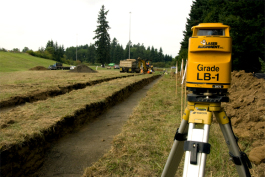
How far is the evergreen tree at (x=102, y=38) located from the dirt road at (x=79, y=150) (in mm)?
59734

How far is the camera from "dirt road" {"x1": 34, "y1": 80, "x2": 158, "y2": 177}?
3.72 m

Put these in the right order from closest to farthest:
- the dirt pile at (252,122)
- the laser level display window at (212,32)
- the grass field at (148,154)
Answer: the laser level display window at (212,32) < the grass field at (148,154) < the dirt pile at (252,122)

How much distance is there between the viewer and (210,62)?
181 centimetres

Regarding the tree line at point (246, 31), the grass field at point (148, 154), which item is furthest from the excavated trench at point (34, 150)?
the tree line at point (246, 31)

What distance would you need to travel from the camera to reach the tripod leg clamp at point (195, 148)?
61.0 inches

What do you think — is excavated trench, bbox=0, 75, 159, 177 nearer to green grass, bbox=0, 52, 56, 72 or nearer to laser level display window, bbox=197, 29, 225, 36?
laser level display window, bbox=197, 29, 225, 36

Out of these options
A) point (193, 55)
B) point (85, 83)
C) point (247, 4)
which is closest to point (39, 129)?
point (193, 55)

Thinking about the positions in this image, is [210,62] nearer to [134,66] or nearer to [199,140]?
[199,140]

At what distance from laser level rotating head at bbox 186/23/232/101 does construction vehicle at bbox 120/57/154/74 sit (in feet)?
114

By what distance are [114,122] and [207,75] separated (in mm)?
5337

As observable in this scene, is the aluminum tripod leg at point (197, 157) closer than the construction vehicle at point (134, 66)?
Yes

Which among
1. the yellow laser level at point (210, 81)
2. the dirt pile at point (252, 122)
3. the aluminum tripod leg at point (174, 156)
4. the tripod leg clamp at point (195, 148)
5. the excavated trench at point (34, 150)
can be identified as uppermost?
the yellow laser level at point (210, 81)

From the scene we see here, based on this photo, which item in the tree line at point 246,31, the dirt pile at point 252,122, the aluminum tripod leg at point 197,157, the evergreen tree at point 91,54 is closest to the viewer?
the aluminum tripod leg at point 197,157

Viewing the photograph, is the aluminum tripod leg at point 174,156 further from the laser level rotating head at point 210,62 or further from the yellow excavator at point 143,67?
the yellow excavator at point 143,67
